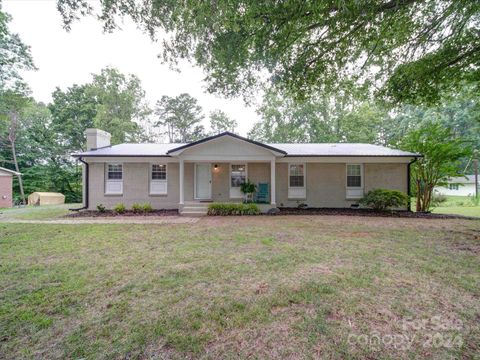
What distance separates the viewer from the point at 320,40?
21.8ft

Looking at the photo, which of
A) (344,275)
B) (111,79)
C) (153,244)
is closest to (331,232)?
(344,275)

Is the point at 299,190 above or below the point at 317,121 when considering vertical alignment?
below

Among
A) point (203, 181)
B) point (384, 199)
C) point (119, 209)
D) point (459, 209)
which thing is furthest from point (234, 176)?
point (459, 209)

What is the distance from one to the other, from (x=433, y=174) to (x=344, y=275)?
1112 centimetres

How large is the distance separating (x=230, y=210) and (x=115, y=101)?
78.0 feet

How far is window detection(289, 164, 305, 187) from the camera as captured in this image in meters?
12.6

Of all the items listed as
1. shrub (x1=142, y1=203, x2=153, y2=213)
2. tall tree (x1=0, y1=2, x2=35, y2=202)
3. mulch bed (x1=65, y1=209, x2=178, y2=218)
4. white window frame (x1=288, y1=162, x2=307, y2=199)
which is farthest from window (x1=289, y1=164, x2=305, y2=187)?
tall tree (x1=0, y1=2, x2=35, y2=202)

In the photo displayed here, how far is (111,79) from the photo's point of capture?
87.4ft

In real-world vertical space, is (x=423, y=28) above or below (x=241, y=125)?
below

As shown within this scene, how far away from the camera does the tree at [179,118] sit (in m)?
34.4

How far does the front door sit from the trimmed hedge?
1.90 meters

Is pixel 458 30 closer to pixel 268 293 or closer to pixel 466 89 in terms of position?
pixel 466 89

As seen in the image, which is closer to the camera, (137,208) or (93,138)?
(137,208)

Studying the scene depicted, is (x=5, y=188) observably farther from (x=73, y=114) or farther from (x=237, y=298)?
(x=237, y=298)
